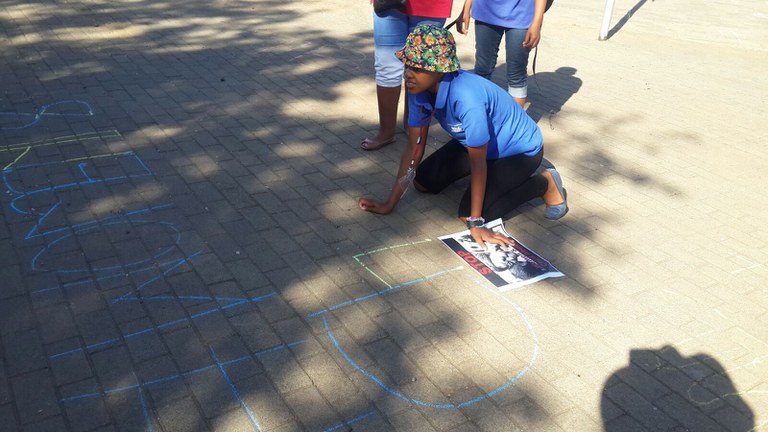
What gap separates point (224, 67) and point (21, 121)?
218 cm

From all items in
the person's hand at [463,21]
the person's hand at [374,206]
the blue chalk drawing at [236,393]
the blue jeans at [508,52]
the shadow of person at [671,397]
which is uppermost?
the person's hand at [463,21]

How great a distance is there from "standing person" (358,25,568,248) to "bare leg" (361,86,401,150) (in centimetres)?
79

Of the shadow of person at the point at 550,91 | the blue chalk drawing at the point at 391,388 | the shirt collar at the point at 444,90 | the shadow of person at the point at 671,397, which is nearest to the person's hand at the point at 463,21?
the shadow of person at the point at 550,91

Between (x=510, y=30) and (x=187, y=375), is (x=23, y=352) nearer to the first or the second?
(x=187, y=375)

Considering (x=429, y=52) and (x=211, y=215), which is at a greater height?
(x=429, y=52)

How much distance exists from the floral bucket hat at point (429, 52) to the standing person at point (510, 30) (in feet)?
5.06

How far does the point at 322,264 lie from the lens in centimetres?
362

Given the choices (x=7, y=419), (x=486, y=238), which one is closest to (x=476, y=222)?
(x=486, y=238)

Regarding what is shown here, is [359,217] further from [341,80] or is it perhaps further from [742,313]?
[341,80]

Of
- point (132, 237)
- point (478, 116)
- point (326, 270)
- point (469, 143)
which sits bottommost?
point (326, 270)

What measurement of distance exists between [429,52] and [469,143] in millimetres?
544

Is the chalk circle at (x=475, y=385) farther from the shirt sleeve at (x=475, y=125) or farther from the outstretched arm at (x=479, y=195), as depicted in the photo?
the shirt sleeve at (x=475, y=125)

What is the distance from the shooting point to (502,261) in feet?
12.2

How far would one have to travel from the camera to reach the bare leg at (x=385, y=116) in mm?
4980
